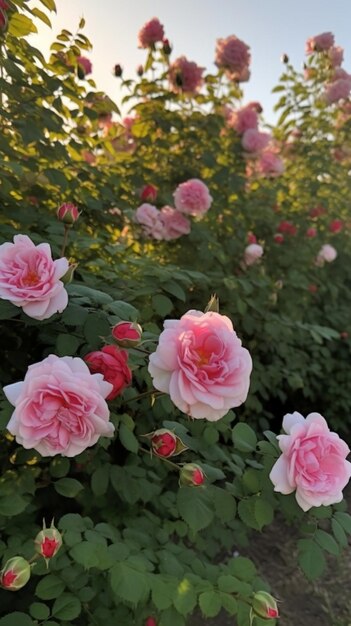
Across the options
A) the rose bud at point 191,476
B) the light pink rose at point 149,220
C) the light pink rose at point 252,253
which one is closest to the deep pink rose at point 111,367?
the rose bud at point 191,476

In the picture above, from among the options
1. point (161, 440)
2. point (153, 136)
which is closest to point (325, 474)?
point (161, 440)

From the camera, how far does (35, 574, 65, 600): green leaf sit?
988 millimetres

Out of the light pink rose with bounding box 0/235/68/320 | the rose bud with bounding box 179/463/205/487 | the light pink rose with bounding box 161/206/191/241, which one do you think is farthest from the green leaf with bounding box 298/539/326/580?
the light pink rose with bounding box 161/206/191/241

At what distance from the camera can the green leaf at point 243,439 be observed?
3.39 ft

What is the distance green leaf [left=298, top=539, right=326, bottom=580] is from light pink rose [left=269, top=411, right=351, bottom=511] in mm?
128

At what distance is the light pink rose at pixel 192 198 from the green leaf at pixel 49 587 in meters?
1.75

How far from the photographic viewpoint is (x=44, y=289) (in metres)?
0.94

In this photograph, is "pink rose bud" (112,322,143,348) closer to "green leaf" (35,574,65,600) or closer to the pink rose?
"green leaf" (35,574,65,600)

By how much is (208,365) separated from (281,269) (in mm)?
2429

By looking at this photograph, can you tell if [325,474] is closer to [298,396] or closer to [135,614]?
[135,614]

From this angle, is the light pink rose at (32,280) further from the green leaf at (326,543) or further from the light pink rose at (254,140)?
the light pink rose at (254,140)

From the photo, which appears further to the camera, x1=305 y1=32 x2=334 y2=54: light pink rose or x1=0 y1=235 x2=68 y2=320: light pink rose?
x1=305 y1=32 x2=334 y2=54: light pink rose

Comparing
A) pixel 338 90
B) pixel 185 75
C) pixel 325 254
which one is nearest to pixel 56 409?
pixel 185 75

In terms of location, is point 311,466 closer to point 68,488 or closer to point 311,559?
point 311,559
